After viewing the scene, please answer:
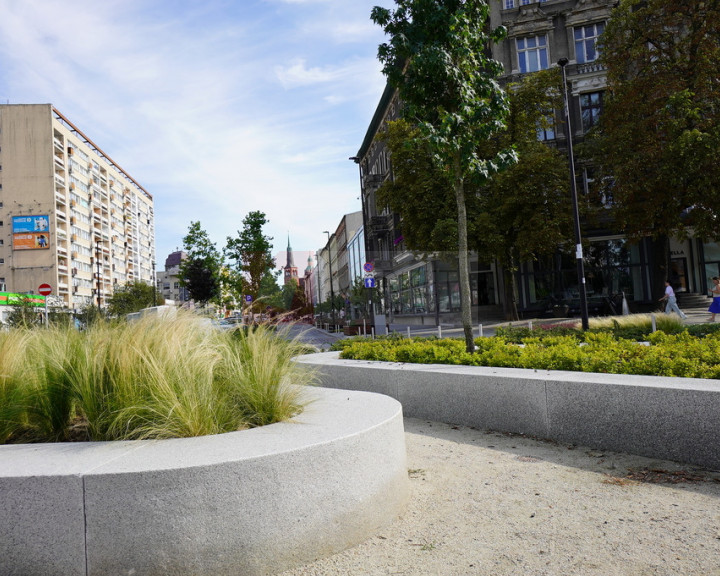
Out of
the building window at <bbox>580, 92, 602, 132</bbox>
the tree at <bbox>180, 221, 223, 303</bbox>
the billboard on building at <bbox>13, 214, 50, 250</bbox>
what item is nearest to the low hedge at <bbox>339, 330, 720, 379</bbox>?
the building window at <bbox>580, 92, 602, 132</bbox>

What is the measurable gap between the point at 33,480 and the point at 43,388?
1.42 metres

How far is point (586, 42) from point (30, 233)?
6393 centimetres

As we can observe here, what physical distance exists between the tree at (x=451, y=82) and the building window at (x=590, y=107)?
2591 centimetres

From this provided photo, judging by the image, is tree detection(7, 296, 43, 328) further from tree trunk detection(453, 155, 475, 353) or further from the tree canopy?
the tree canopy

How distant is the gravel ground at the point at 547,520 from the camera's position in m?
3.21

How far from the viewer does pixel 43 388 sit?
13.9 feet

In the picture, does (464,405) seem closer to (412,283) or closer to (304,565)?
(304,565)

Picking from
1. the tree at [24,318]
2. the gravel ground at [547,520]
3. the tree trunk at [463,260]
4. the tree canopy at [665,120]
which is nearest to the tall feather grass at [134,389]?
the gravel ground at [547,520]

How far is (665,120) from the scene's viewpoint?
23109 millimetres

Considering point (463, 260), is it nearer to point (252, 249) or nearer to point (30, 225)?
point (252, 249)

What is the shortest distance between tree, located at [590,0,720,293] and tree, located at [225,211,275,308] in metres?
19.4

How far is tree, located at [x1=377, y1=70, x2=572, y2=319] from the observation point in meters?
26.1

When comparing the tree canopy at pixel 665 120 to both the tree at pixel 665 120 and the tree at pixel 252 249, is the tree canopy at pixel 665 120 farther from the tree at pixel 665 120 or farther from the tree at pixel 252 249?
the tree at pixel 252 249

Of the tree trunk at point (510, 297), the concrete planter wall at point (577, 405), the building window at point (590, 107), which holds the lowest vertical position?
the concrete planter wall at point (577, 405)
